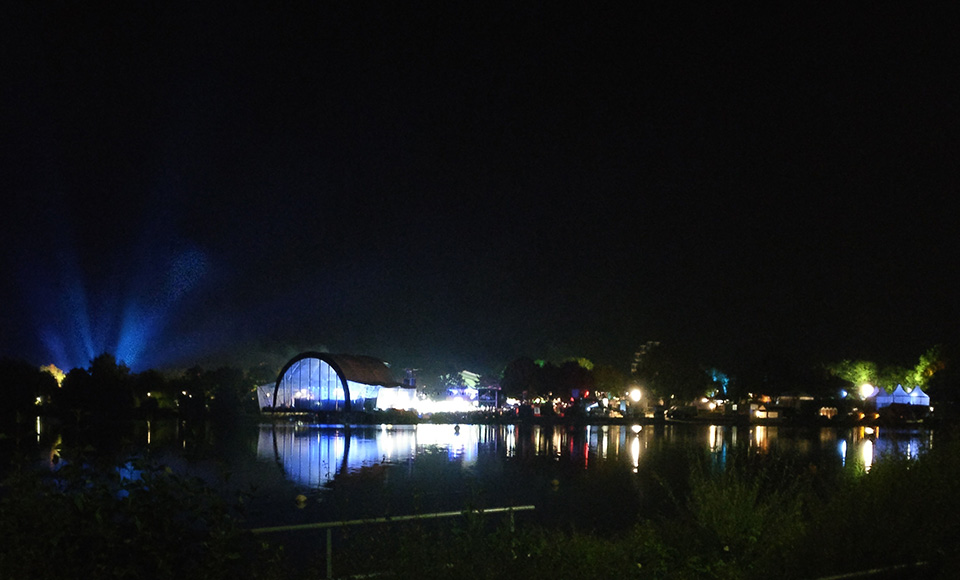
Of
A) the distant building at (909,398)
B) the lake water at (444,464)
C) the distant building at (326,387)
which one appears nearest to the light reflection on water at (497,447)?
the lake water at (444,464)

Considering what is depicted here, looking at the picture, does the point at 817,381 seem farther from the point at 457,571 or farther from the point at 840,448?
the point at 457,571

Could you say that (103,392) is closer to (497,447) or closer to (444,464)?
(497,447)

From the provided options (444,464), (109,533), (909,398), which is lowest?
(909,398)

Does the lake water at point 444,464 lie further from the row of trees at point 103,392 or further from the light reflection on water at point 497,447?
the row of trees at point 103,392

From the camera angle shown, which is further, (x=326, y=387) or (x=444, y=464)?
(x=326, y=387)

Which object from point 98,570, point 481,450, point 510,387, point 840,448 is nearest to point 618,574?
point 98,570

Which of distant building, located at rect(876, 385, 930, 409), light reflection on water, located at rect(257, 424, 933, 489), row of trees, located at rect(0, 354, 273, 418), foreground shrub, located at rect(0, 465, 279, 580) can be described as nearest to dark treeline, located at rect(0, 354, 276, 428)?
row of trees, located at rect(0, 354, 273, 418)

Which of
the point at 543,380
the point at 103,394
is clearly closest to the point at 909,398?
the point at 543,380

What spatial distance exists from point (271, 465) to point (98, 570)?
55.2ft

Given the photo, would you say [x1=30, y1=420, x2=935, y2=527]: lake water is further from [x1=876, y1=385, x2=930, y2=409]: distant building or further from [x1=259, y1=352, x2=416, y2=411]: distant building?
[x1=876, y1=385, x2=930, y2=409]: distant building

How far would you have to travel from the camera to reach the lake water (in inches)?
506

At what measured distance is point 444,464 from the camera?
2195 cm

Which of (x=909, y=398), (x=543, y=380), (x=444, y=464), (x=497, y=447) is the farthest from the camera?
(x=909, y=398)

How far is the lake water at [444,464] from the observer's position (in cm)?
1285
